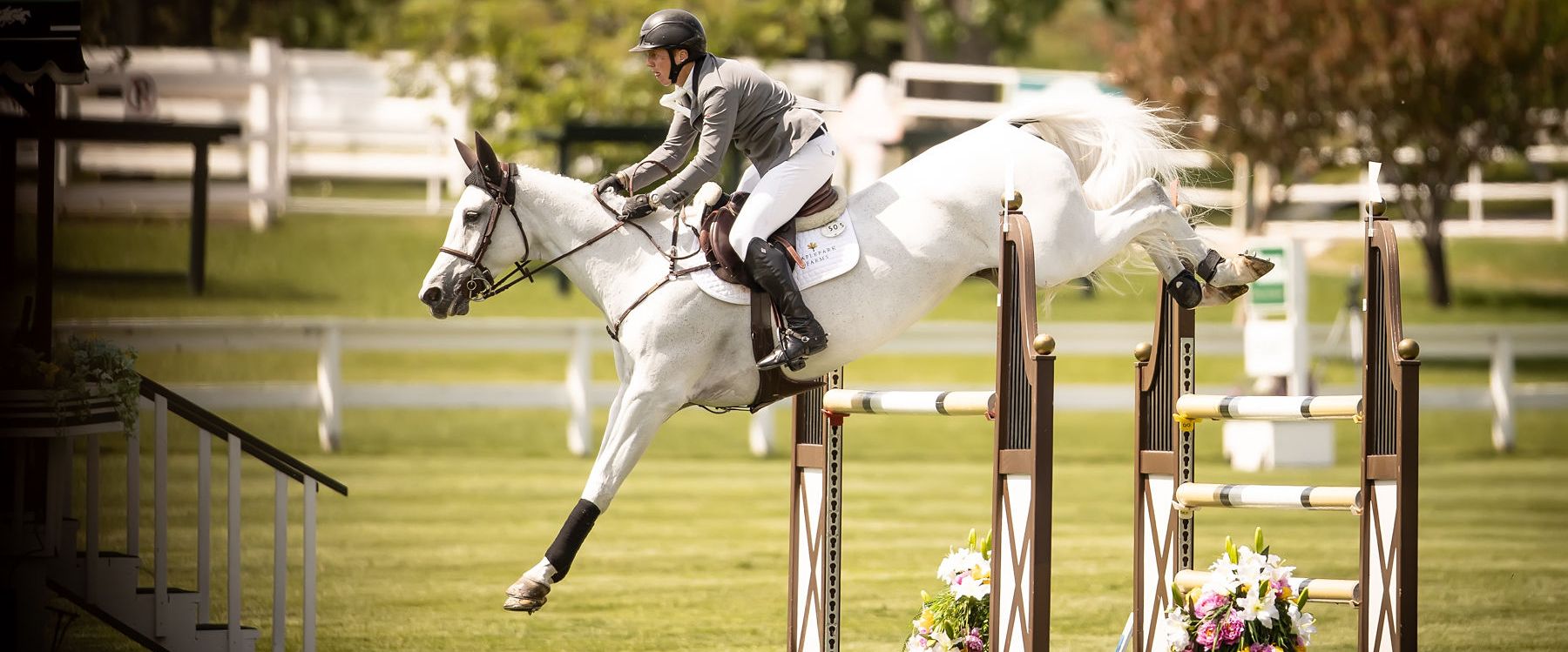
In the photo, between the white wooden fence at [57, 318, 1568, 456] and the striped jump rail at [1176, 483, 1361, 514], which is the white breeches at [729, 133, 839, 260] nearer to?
the striped jump rail at [1176, 483, 1361, 514]

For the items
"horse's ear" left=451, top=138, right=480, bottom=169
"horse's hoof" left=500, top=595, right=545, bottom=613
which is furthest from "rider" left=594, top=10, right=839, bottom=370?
"horse's hoof" left=500, top=595, right=545, bottom=613

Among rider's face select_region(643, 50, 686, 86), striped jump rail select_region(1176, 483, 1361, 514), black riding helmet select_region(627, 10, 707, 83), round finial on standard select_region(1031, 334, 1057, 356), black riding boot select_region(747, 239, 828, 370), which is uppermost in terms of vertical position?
black riding helmet select_region(627, 10, 707, 83)

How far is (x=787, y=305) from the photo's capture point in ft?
20.1

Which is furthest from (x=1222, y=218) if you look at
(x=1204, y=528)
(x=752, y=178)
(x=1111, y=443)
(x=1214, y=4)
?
(x=752, y=178)

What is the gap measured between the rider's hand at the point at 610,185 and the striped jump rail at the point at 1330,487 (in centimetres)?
206

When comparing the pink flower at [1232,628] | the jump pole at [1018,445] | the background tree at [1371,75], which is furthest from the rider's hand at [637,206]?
the background tree at [1371,75]

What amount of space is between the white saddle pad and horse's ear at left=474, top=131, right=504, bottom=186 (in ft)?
2.66

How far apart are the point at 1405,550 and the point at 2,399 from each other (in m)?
4.66

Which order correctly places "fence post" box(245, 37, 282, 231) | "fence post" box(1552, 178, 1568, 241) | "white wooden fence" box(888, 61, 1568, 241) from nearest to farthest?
"fence post" box(245, 37, 282, 231), "white wooden fence" box(888, 61, 1568, 241), "fence post" box(1552, 178, 1568, 241)

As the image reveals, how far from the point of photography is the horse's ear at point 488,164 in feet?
20.9

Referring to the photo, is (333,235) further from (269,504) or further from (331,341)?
(269,504)

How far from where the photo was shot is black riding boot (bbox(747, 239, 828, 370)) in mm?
6125

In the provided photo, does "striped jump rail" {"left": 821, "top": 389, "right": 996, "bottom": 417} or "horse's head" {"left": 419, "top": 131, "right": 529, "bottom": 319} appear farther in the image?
"horse's head" {"left": 419, "top": 131, "right": 529, "bottom": 319}

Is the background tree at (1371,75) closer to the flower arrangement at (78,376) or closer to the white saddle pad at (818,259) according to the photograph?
the white saddle pad at (818,259)
